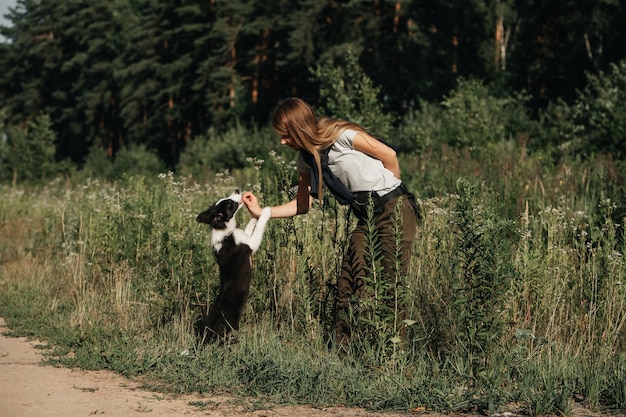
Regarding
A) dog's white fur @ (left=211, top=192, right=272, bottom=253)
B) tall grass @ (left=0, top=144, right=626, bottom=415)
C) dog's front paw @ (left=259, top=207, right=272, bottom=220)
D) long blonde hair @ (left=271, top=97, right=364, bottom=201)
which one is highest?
long blonde hair @ (left=271, top=97, right=364, bottom=201)

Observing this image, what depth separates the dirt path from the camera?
18.7ft

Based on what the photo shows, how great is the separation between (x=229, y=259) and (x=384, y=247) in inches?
55.7

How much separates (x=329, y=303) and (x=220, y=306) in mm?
1237

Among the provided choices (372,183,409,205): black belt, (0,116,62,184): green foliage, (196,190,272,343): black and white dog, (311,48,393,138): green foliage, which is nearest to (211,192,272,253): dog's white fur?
(196,190,272,343): black and white dog

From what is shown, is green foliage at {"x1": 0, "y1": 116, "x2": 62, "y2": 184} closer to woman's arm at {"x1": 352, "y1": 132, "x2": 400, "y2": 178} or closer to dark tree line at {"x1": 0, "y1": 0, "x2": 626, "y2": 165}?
dark tree line at {"x1": 0, "y1": 0, "x2": 626, "y2": 165}

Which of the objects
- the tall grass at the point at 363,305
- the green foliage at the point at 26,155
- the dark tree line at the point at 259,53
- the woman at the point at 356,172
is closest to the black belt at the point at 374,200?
the woman at the point at 356,172

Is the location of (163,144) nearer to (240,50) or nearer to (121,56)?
(121,56)

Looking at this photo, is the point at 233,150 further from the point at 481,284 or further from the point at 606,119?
the point at 481,284

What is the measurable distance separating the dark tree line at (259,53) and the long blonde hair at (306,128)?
2553cm

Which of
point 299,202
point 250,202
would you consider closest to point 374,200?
point 299,202

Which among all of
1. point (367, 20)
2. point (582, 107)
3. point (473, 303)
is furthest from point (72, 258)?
point (367, 20)

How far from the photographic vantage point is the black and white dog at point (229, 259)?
7.04 metres

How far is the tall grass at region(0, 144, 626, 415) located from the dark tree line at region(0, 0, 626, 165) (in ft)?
75.6

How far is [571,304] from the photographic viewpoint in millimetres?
7617
